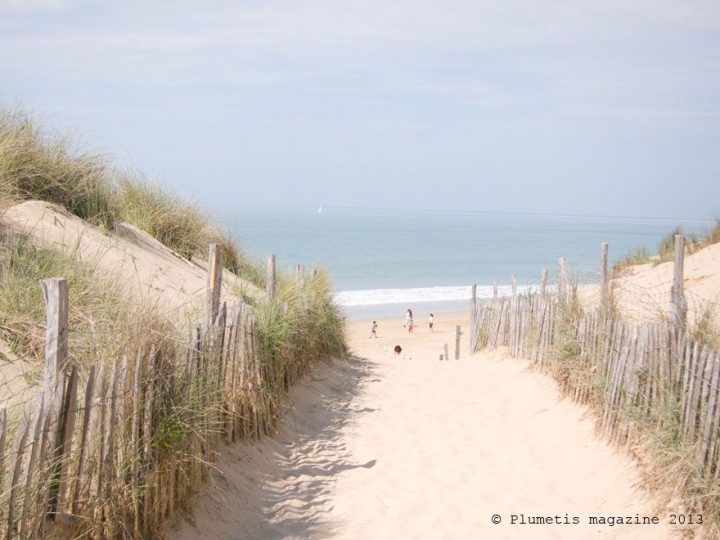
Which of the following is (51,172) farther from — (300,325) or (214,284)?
(214,284)

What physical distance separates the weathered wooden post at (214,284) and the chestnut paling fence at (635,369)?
3.43 metres

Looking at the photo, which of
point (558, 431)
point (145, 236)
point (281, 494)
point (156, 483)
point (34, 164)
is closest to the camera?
point (156, 483)

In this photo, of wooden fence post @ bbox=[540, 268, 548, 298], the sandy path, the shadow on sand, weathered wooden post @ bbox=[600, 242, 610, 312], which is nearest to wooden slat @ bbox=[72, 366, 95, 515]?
the sandy path

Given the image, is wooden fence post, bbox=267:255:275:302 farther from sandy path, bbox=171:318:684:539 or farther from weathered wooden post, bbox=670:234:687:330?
weathered wooden post, bbox=670:234:687:330

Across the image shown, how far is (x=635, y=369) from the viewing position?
6.09m

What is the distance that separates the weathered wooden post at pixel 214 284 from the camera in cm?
613

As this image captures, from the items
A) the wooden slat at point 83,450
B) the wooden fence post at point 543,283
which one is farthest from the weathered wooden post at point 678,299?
the wooden slat at point 83,450

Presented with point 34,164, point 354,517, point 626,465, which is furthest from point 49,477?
point 34,164

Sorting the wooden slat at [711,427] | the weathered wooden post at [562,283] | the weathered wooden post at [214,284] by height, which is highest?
the weathered wooden post at [214,284]

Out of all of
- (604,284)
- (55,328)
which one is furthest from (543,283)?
(55,328)

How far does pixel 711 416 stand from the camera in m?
4.67

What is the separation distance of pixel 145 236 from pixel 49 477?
8.11 metres

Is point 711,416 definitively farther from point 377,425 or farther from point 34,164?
point 34,164

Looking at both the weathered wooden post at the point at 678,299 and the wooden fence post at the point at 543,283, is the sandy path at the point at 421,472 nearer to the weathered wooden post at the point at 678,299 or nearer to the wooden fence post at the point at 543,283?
the weathered wooden post at the point at 678,299
